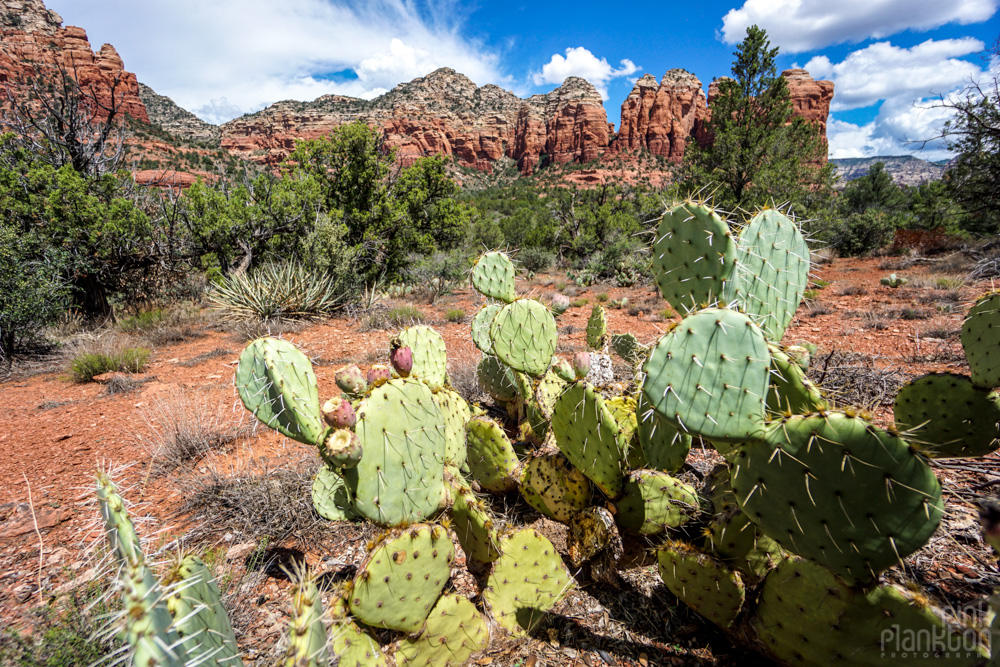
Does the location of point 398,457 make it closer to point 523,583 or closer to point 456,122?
point 523,583

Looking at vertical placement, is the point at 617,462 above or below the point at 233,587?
above

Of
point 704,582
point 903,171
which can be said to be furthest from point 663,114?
point 704,582

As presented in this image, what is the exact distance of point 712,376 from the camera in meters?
1.42

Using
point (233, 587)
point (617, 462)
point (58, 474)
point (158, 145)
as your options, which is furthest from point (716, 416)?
point (158, 145)

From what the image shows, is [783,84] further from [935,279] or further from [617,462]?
[617,462]

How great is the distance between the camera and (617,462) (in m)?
1.91

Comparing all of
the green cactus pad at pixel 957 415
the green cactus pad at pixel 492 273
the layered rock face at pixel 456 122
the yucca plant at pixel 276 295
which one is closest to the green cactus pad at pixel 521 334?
the green cactus pad at pixel 492 273

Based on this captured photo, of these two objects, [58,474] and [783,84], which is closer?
[58,474]

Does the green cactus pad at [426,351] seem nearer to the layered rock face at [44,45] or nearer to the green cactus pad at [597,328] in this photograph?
the green cactus pad at [597,328]

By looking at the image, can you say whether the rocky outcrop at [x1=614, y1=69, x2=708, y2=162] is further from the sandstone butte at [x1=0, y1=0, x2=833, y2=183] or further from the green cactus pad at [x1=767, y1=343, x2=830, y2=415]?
the green cactus pad at [x1=767, y1=343, x2=830, y2=415]

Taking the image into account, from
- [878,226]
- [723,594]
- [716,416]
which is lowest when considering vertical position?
[723,594]

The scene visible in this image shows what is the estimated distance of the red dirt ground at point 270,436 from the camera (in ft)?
6.09

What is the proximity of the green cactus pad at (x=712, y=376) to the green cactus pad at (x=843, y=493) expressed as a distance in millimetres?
105

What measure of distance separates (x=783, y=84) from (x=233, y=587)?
19.0m
